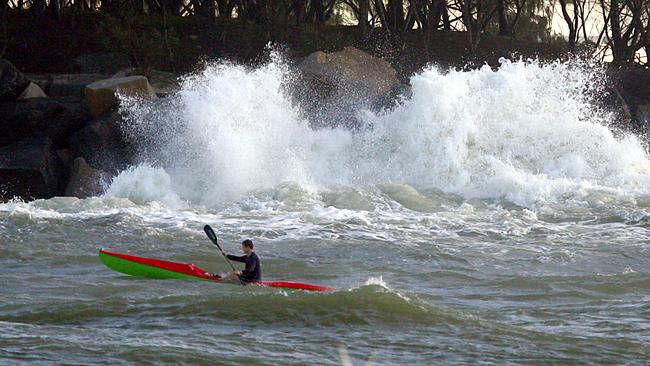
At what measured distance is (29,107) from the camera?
21.0 meters

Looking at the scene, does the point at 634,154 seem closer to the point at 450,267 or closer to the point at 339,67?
the point at 339,67

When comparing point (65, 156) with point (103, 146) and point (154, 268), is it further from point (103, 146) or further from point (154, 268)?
point (154, 268)

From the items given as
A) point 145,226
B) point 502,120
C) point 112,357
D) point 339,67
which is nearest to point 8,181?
point 145,226

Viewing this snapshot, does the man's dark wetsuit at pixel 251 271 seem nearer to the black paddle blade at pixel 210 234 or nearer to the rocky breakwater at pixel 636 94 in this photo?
the black paddle blade at pixel 210 234

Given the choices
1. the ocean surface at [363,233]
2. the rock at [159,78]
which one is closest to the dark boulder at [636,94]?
the ocean surface at [363,233]

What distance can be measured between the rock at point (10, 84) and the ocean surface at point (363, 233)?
2613 mm

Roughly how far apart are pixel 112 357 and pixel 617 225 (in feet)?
32.6

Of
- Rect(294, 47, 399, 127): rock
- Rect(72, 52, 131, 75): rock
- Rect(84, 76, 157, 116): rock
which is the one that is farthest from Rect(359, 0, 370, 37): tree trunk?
Rect(84, 76, 157, 116): rock

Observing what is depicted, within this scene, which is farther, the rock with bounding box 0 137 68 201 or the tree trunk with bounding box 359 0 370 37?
the tree trunk with bounding box 359 0 370 37

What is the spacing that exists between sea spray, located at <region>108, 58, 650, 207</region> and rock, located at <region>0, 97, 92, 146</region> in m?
1.07

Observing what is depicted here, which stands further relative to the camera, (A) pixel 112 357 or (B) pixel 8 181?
(B) pixel 8 181

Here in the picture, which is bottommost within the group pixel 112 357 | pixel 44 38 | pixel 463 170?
pixel 112 357

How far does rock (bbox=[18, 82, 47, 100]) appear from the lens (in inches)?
866

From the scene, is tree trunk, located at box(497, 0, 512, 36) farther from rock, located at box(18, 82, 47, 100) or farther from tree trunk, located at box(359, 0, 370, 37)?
rock, located at box(18, 82, 47, 100)
